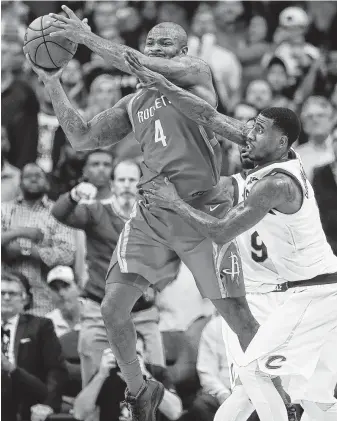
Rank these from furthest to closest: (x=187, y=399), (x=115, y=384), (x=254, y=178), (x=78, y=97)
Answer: (x=78, y=97) < (x=187, y=399) < (x=115, y=384) < (x=254, y=178)

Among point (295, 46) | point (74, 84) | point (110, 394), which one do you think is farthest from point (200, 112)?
point (295, 46)

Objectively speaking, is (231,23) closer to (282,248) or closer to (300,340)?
(282,248)

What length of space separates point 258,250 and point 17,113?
403 cm

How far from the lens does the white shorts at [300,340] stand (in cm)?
557

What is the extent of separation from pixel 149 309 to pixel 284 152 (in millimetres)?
2569

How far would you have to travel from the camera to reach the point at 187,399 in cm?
788

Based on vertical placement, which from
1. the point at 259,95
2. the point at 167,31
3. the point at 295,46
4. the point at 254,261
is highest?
the point at 167,31

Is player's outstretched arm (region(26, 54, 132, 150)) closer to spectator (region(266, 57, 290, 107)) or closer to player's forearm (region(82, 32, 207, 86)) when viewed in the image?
player's forearm (region(82, 32, 207, 86))

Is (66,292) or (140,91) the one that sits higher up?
(140,91)

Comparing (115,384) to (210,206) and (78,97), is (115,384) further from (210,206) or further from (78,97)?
(78,97)

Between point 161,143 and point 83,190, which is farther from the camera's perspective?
point 83,190

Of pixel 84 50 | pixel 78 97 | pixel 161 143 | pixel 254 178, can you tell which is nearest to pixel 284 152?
pixel 254 178

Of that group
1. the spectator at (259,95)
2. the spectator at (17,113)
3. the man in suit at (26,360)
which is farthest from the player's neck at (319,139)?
the man in suit at (26,360)

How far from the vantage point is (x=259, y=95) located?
1010 cm
